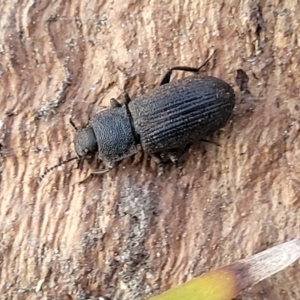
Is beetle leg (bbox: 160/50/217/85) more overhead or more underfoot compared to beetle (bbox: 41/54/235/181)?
more overhead

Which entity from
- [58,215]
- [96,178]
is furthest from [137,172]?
[58,215]

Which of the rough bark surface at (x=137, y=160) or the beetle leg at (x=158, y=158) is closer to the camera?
the rough bark surface at (x=137, y=160)

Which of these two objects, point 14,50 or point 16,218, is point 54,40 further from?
point 16,218

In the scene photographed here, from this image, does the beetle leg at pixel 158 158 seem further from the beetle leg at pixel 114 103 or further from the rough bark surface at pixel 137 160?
the beetle leg at pixel 114 103

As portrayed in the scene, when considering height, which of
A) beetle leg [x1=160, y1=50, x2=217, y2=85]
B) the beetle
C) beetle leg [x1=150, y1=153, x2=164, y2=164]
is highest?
beetle leg [x1=160, y1=50, x2=217, y2=85]

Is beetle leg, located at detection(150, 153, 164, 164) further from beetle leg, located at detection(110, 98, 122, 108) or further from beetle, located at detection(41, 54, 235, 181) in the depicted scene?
beetle leg, located at detection(110, 98, 122, 108)

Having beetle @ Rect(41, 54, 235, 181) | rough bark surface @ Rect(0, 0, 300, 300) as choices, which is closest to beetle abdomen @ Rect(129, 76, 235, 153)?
beetle @ Rect(41, 54, 235, 181)

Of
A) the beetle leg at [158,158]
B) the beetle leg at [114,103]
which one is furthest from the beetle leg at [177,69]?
the beetle leg at [158,158]

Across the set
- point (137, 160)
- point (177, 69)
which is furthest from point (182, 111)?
point (137, 160)
